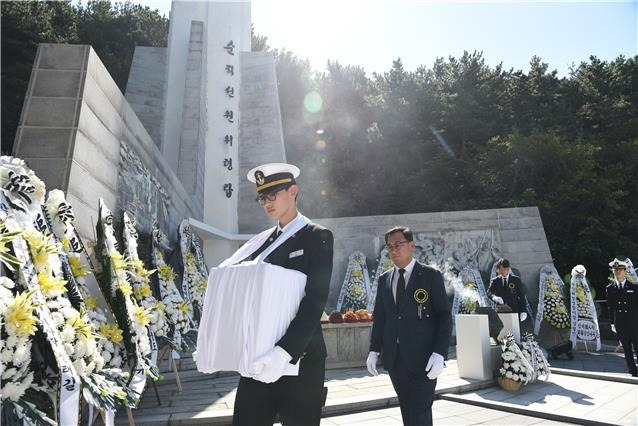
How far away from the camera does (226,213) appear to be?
1482cm

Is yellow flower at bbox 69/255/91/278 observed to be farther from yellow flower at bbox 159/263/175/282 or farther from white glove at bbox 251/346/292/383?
yellow flower at bbox 159/263/175/282

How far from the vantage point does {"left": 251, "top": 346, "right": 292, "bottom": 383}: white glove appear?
206 centimetres

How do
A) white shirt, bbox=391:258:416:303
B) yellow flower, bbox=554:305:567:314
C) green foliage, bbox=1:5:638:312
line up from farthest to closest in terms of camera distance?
green foliage, bbox=1:5:638:312, yellow flower, bbox=554:305:567:314, white shirt, bbox=391:258:416:303

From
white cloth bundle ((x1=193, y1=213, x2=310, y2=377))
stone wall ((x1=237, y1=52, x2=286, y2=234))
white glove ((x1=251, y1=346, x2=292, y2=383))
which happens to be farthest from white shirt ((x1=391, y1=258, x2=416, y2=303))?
stone wall ((x1=237, y1=52, x2=286, y2=234))

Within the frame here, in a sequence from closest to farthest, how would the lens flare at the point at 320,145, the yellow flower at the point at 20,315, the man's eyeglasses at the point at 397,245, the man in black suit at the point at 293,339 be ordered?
the man in black suit at the point at 293,339 → the yellow flower at the point at 20,315 → the man's eyeglasses at the point at 397,245 → the lens flare at the point at 320,145

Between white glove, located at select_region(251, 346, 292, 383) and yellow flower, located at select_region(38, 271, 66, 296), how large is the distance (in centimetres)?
175

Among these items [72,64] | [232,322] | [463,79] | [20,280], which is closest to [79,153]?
[72,64]

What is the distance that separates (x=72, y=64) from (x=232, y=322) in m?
4.44

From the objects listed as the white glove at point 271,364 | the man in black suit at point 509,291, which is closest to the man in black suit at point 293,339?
the white glove at point 271,364

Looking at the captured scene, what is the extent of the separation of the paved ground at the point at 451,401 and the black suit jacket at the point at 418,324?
192 centimetres

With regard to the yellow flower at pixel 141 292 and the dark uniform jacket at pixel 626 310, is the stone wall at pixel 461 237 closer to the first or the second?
the dark uniform jacket at pixel 626 310

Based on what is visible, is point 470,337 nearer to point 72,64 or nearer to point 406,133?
point 72,64

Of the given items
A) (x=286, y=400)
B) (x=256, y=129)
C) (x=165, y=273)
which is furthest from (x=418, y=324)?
(x=256, y=129)

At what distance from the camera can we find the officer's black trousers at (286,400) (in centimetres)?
232
